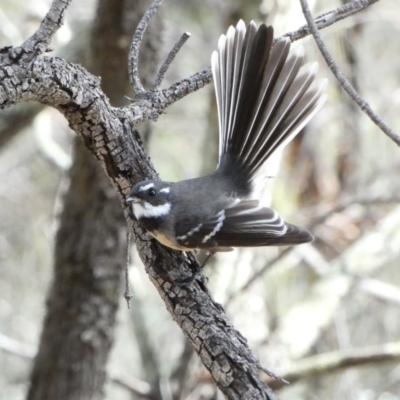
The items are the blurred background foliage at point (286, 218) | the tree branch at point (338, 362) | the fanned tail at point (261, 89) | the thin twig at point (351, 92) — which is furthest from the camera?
the blurred background foliage at point (286, 218)

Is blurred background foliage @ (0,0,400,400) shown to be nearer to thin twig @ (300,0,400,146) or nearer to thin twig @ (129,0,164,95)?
thin twig @ (129,0,164,95)

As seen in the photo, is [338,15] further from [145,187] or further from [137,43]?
[145,187]

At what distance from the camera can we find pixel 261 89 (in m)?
2.06

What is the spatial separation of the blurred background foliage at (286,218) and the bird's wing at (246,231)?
0.88m

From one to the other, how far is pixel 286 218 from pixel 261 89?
6.34 feet

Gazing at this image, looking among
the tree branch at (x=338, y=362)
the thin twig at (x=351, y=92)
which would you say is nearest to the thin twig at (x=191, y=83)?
the thin twig at (x=351, y=92)

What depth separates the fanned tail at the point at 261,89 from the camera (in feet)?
6.50

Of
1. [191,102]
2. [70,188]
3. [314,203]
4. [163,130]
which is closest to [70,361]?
[70,188]

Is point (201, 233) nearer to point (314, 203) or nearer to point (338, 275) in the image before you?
point (338, 275)

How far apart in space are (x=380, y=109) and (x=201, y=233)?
9.98 ft

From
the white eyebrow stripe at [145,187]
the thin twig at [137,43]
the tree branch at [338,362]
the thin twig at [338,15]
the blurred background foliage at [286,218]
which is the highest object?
the blurred background foliage at [286,218]

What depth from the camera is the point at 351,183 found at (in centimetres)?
541

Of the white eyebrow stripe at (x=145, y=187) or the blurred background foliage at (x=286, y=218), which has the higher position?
the blurred background foliage at (x=286, y=218)

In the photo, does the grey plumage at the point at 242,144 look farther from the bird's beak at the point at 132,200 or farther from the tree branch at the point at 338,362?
the tree branch at the point at 338,362
